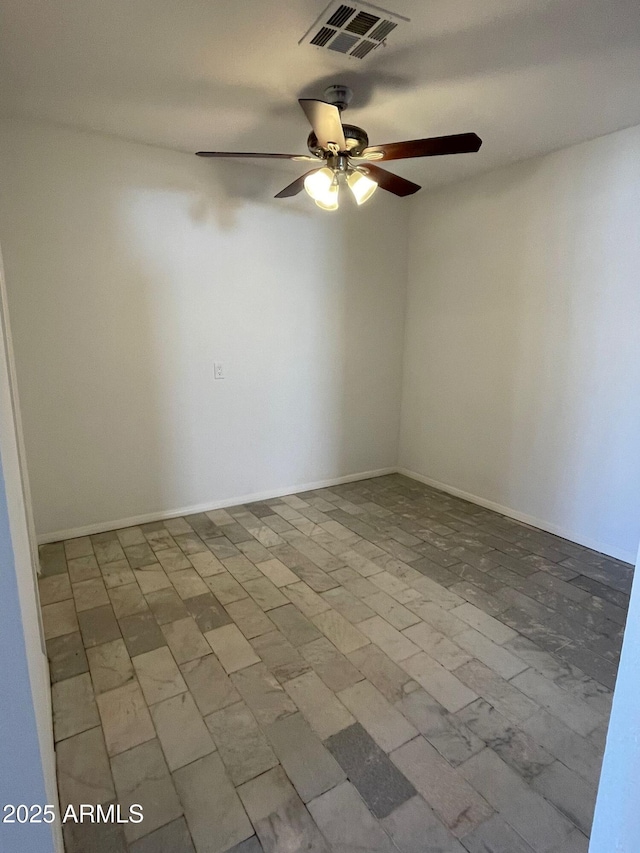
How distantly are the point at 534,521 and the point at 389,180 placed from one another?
92.2 inches

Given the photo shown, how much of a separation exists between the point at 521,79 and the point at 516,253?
1236mm

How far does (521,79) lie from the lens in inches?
78.2

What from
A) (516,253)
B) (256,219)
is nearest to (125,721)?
(256,219)

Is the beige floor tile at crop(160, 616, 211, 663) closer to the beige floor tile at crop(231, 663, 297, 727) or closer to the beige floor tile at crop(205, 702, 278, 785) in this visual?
the beige floor tile at crop(231, 663, 297, 727)

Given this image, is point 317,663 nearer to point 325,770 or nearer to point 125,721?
point 325,770

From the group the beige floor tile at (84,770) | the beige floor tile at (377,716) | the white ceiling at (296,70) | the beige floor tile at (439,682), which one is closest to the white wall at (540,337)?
the white ceiling at (296,70)

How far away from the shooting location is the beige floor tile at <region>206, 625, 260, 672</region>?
6.08ft

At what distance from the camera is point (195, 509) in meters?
3.31

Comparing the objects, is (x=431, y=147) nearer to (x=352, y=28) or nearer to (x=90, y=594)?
(x=352, y=28)

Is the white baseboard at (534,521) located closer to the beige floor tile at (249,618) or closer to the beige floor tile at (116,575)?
the beige floor tile at (249,618)

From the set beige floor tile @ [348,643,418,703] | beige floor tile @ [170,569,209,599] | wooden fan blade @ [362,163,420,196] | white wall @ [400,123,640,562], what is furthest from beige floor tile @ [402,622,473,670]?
wooden fan blade @ [362,163,420,196]

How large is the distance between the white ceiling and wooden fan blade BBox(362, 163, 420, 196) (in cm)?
31

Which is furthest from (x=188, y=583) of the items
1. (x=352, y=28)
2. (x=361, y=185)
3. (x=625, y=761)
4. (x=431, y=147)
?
(x=352, y=28)

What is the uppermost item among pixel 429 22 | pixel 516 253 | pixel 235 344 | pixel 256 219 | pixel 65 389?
pixel 429 22
